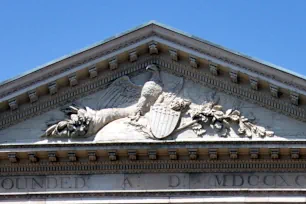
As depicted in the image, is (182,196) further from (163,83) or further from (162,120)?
(163,83)

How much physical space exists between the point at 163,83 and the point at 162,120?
115cm

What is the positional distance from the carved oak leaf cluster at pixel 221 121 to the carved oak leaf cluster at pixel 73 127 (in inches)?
108

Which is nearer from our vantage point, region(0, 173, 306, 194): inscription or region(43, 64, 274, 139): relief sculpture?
region(0, 173, 306, 194): inscription

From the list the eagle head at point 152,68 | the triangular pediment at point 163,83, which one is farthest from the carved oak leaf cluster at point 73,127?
A: the eagle head at point 152,68

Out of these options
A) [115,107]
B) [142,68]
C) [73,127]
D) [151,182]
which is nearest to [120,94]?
[115,107]

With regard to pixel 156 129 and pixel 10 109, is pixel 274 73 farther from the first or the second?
pixel 10 109

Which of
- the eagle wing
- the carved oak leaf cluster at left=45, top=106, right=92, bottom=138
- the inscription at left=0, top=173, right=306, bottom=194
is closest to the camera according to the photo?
the inscription at left=0, top=173, right=306, bottom=194

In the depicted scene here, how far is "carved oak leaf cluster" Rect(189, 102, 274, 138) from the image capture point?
5116 cm

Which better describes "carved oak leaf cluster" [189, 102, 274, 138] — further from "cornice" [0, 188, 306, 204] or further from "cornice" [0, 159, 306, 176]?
"cornice" [0, 188, 306, 204]

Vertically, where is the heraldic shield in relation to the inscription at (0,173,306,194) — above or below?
above

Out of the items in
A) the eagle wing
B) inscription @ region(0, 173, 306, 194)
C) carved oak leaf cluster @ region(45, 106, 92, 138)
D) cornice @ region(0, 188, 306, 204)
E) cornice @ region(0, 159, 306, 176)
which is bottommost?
cornice @ region(0, 188, 306, 204)

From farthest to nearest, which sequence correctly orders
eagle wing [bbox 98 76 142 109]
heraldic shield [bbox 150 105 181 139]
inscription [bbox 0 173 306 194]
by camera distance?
eagle wing [bbox 98 76 142 109] → heraldic shield [bbox 150 105 181 139] → inscription [bbox 0 173 306 194]

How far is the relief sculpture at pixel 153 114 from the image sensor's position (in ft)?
168

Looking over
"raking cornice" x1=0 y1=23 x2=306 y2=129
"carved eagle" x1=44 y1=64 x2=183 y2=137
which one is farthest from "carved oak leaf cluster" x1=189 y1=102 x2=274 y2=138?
"carved eagle" x1=44 y1=64 x2=183 y2=137
